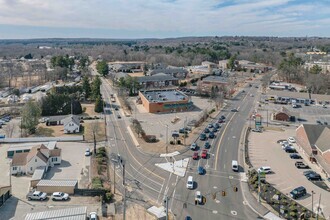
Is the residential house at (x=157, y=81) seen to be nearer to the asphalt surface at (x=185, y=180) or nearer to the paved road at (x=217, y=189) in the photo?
the asphalt surface at (x=185, y=180)

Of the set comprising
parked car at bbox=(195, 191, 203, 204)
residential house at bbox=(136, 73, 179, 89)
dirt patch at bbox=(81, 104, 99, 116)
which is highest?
residential house at bbox=(136, 73, 179, 89)

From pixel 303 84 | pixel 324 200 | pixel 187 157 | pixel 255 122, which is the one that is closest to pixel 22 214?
pixel 187 157

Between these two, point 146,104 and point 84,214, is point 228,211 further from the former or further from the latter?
point 146,104

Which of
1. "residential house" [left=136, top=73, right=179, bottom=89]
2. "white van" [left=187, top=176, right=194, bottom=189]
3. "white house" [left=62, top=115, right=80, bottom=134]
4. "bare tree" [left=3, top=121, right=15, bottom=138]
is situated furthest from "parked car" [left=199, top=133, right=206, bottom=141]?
"residential house" [left=136, top=73, right=179, bottom=89]

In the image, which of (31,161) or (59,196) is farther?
(31,161)

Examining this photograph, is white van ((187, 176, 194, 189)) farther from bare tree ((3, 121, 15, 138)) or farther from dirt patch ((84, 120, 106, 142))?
bare tree ((3, 121, 15, 138))

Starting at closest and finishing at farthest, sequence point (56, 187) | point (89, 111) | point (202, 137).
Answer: point (56, 187) → point (202, 137) → point (89, 111)

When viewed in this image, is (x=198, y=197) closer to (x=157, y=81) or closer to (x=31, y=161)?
(x=31, y=161)

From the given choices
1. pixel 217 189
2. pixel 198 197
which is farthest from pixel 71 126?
pixel 198 197
